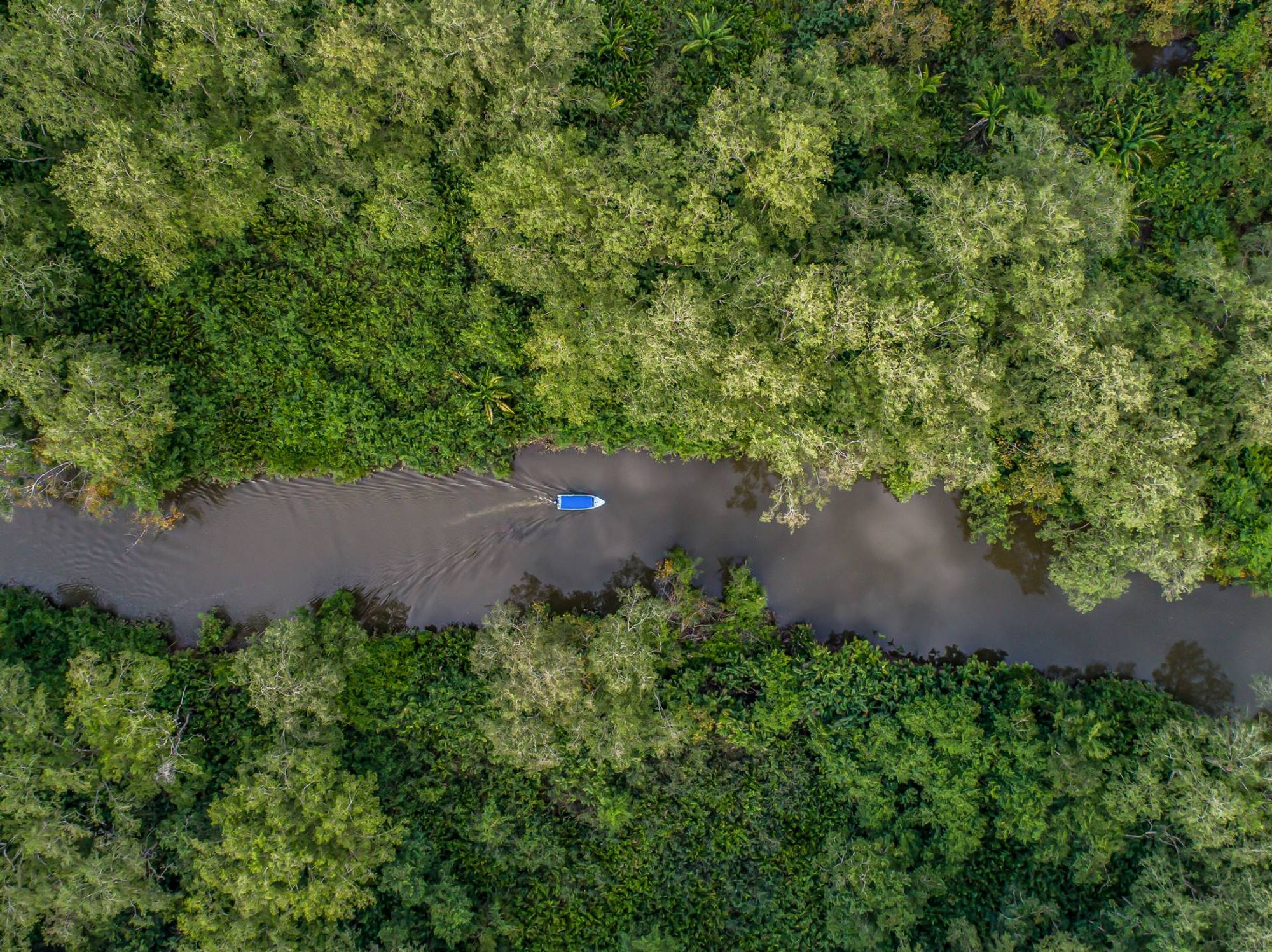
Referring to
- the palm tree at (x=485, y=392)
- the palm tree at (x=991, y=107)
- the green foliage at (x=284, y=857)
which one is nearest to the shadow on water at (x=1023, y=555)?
the palm tree at (x=991, y=107)

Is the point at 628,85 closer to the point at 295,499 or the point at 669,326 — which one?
the point at 669,326

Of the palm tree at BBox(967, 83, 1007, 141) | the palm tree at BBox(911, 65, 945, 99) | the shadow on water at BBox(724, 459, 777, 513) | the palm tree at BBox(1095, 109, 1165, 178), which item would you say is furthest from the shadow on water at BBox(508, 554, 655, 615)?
the palm tree at BBox(1095, 109, 1165, 178)

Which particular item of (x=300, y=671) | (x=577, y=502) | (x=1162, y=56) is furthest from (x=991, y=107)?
(x=300, y=671)

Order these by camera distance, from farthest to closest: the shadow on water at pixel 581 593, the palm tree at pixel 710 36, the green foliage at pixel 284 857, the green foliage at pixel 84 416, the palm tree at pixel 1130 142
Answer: the shadow on water at pixel 581 593, the palm tree at pixel 1130 142, the palm tree at pixel 710 36, the green foliage at pixel 84 416, the green foliage at pixel 284 857

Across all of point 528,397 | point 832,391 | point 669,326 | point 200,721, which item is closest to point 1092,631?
point 832,391

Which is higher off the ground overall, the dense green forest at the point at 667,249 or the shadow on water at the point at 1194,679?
the dense green forest at the point at 667,249

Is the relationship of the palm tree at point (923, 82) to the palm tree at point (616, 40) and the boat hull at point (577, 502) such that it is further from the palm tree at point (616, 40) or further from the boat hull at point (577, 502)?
the boat hull at point (577, 502)

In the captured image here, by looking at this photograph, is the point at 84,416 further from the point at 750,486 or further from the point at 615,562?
the point at 750,486

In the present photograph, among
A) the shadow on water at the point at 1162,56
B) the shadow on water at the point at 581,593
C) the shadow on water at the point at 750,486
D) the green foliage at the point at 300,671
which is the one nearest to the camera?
the green foliage at the point at 300,671
